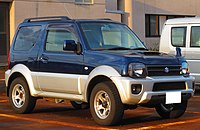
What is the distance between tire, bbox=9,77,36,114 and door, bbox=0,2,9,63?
11.8 metres

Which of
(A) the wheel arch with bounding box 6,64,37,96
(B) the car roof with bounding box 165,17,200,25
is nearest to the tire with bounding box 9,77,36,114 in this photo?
(A) the wheel arch with bounding box 6,64,37,96

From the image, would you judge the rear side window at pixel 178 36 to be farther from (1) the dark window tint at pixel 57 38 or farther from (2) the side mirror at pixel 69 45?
(2) the side mirror at pixel 69 45

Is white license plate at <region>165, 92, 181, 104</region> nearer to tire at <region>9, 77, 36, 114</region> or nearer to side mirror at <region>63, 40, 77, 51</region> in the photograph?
side mirror at <region>63, 40, 77, 51</region>

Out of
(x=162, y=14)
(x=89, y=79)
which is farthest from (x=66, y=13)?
(x=89, y=79)

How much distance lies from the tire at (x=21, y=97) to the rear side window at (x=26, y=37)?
2.14 ft

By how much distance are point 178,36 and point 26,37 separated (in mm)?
5197

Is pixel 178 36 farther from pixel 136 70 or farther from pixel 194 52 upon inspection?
pixel 136 70

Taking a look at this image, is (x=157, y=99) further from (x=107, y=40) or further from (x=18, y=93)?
(x=18, y=93)

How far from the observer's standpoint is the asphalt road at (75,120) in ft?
29.6

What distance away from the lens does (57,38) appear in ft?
33.4

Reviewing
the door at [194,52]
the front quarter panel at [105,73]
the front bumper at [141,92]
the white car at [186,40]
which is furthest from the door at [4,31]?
the front bumper at [141,92]

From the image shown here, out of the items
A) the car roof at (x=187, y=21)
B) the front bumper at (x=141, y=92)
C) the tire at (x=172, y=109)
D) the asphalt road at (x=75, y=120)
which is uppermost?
the car roof at (x=187, y=21)

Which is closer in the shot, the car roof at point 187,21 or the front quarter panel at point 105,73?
the front quarter panel at point 105,73

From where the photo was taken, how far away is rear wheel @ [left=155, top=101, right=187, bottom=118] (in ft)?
32.4
